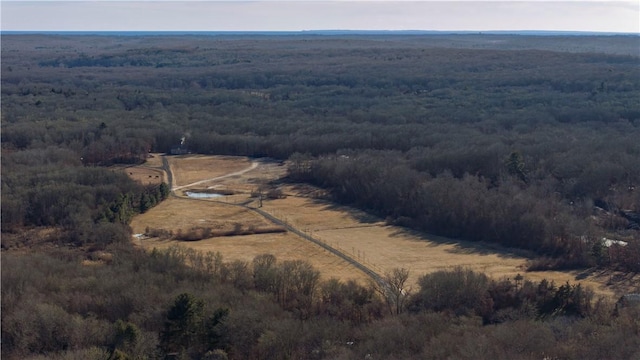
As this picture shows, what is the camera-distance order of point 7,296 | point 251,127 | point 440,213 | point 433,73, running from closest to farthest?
point 7,296, point 440,213, point 251,127, point 433,73

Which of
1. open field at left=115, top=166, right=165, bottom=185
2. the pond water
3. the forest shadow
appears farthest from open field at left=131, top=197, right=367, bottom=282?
the forest shadow

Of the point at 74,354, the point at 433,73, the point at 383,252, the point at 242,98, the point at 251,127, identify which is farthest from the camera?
the point at 433,73

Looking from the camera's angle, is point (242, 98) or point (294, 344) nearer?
point (294, 344)

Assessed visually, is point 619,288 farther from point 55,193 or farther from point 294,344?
point 55,193

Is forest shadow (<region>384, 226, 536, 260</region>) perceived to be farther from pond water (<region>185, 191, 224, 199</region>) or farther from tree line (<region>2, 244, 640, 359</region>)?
pond water (<region>185, 191, 224, 199</region>)

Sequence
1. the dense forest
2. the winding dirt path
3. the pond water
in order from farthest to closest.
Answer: the pond water < the winding dirt path < the dense forest

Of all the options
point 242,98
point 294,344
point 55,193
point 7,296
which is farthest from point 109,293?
point 242,98

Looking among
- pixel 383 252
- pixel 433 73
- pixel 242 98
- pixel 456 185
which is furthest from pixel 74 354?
pixel 433 73
